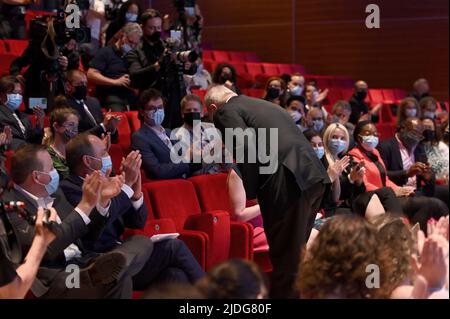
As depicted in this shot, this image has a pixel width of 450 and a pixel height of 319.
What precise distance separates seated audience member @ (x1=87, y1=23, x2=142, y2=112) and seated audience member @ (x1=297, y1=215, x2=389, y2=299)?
271 cm

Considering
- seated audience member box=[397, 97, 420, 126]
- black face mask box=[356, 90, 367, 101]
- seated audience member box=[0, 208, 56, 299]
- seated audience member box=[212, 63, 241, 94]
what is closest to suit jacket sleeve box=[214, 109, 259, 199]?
seated audience member box=[0, 208, 56, 299]

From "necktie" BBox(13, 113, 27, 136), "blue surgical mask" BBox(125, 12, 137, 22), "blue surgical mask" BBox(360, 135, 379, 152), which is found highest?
"blue surgical mask" BBox(125, 12, 137, 22)

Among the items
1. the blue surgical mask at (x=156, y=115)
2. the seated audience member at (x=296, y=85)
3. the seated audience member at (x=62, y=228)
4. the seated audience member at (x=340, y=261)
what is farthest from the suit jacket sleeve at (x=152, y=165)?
the seated audience member at (x=296, y=85)

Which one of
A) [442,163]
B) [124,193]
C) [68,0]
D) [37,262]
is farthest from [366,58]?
[37,262]

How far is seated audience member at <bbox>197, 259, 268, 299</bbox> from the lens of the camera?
1244mm

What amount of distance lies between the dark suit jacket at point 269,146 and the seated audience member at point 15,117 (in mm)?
994

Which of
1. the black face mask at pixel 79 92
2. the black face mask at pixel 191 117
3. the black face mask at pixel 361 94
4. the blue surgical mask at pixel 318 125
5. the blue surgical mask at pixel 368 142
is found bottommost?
the black face mask at pixel 361 94

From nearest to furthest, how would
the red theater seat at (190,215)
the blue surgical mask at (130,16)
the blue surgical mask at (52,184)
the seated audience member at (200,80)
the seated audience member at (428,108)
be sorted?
the blue surgical mask at (52,184)
the red theater seat at (190,215)
the blue surgical mask at (130,16)
the seated audience member at (200,80)
the seated audience member at (428,108)

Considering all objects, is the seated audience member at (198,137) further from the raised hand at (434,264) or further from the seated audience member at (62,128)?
the raised hand at (434,264)

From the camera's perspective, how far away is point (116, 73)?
419cm

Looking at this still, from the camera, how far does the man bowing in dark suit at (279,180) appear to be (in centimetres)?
248

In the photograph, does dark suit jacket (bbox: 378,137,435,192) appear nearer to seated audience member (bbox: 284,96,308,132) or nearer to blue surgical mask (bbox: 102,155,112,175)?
seated audience member (bbox: 284,96,308,132)
